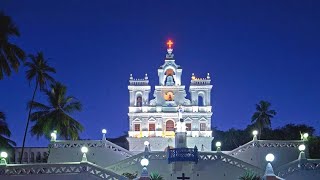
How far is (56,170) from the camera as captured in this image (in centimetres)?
2855

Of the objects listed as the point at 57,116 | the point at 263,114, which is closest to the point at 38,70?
the point at 57,116

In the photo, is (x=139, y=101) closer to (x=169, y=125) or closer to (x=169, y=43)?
(x=169, y=125)

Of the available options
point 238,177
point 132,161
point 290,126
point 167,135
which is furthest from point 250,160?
point 290,126

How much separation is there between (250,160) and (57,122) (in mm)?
18413

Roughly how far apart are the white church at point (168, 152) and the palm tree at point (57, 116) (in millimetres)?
2031

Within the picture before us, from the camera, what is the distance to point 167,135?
5216 centimetres

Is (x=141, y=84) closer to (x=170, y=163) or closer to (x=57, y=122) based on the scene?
(x=57, y=122)

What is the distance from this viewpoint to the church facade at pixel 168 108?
2052 inches

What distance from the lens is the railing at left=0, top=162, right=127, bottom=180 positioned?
2811 centimetres

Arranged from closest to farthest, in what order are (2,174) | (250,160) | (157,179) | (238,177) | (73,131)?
(2,174), (157,179), (238,177), (250,160), (73,131)

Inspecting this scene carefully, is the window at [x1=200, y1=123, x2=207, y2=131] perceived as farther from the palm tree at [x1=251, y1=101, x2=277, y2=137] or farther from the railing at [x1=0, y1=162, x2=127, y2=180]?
the railing at [x1=0, y1=162, x2=127, y2=180]

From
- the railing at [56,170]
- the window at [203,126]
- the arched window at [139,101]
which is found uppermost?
the arched window at [139,101]

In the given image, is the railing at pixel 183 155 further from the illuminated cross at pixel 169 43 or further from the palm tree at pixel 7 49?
the illuminated cross at pixel 169 43

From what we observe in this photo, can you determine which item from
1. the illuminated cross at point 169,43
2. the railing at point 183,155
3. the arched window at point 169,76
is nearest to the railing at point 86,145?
A: the railing at point 183,155
